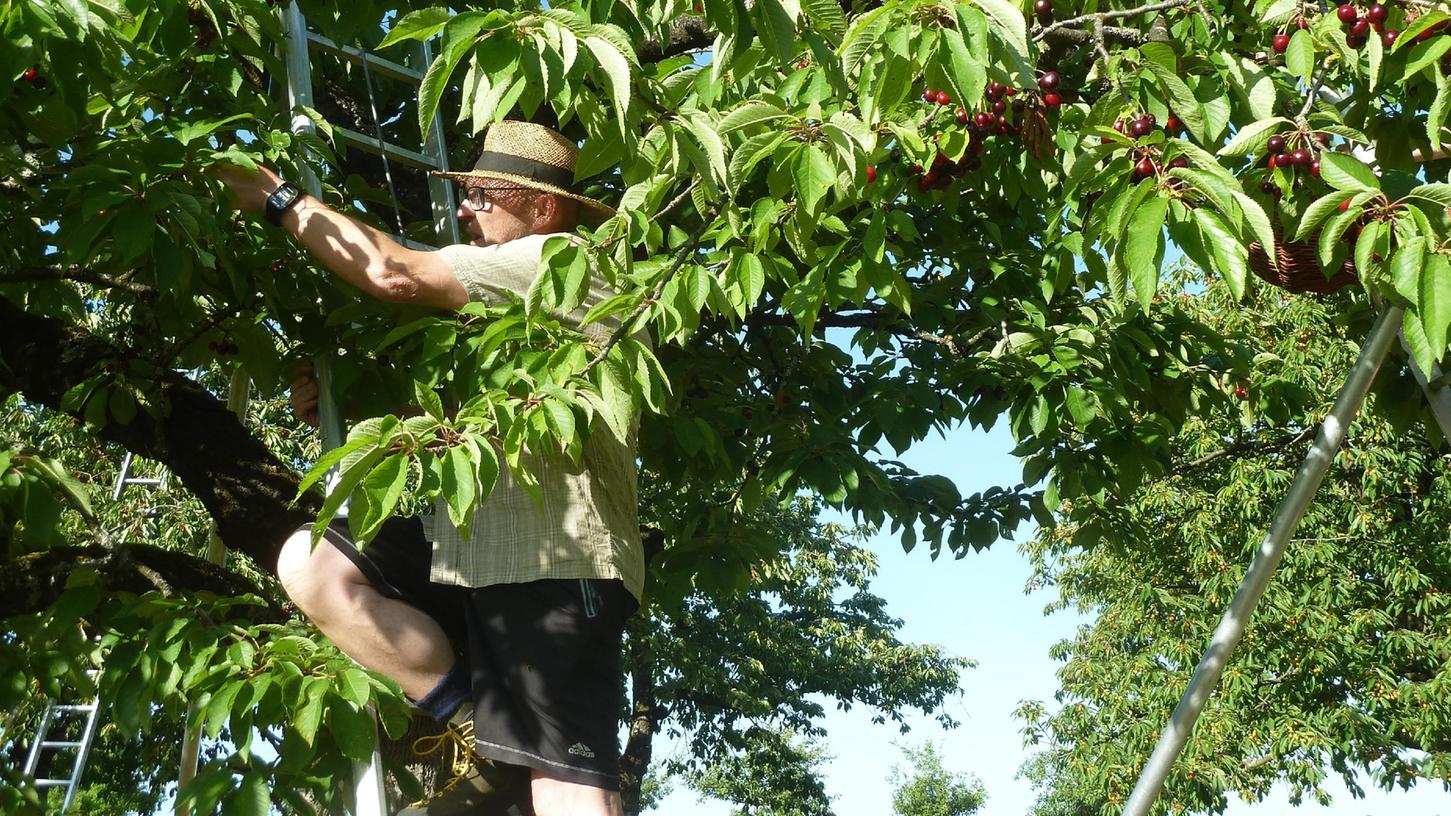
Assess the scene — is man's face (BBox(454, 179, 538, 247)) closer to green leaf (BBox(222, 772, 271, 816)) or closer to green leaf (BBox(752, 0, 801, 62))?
green leaf (BBox(752, 0, 801, 62))

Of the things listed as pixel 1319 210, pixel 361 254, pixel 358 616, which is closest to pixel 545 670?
pixel 358 616

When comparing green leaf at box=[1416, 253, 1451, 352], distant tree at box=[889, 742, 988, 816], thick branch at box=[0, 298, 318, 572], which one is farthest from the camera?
distant tree at box=[889, 742, 988, 816]

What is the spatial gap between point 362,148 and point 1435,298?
2990 millimetres

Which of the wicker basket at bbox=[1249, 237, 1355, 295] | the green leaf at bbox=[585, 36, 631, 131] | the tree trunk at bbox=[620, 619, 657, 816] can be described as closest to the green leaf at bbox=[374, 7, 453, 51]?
the green leaf at bbox=[585, 36, 631, 131]

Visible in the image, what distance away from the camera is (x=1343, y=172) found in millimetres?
2391

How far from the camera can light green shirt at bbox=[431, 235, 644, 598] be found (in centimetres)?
282

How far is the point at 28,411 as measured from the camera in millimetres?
11383

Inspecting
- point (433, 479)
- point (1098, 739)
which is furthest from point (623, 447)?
point (1098, 739)

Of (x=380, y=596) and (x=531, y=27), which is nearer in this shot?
(x=531, y=27)

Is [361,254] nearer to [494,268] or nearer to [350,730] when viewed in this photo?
[494,268]

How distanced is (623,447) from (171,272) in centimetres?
A: 108

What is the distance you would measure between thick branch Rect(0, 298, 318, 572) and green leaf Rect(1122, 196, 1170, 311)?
2442 mm

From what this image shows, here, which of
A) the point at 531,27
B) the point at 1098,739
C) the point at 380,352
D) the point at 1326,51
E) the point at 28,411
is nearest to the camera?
the point at 531,27

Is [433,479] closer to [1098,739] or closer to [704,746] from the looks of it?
[1098,739]
